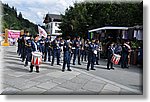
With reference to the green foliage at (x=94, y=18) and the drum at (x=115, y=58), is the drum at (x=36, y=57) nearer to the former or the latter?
the green foliage at (x=94, y=18)

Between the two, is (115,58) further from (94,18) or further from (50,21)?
(94,18)

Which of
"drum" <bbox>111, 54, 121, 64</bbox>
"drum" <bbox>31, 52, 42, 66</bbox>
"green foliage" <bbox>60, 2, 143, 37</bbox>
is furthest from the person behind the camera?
"green foliage" <bbox>60, 2, 143, 37</bbox>

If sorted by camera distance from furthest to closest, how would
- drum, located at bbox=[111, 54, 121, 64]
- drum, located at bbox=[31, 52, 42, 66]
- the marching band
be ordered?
1. drum, located at bbox=[111, 54, 121, 64]
2. the marching band
3. drum, located at bbox=[31, 52, 42, 66]

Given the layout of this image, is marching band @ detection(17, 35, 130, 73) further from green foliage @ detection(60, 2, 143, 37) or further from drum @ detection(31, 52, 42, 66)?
green foliage @ detection(60, 2, 143, 37)

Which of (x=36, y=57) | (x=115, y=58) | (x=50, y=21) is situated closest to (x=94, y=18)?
(x=50, y=21)

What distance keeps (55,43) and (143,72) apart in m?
2.92

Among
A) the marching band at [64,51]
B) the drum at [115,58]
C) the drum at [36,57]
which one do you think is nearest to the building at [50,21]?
the marching band at [64,51]

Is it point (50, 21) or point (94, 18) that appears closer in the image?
point (50, 21)

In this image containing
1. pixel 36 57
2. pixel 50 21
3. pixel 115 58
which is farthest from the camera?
pixel 50 21

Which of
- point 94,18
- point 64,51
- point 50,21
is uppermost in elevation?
point 94,18

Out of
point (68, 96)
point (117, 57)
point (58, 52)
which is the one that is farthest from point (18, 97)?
point (117, 57)

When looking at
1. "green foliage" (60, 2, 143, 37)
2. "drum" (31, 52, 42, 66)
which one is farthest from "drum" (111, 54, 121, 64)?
"drum" (31, 52, 42, 66)

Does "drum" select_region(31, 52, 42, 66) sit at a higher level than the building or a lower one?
lower

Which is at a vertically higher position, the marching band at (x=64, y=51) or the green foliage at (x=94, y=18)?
the green foliage at (x=94, y=18)
